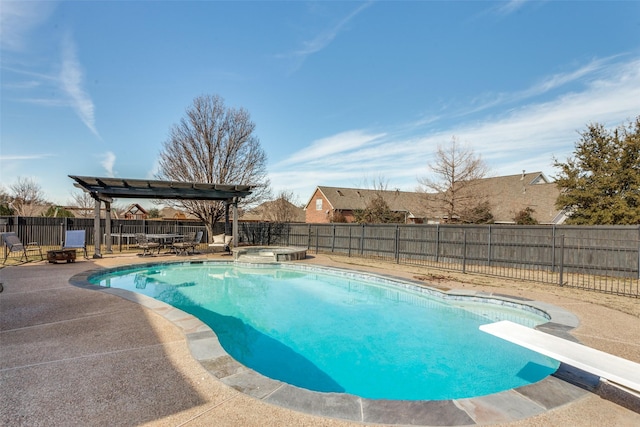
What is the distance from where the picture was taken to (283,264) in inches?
473

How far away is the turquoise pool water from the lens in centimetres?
414

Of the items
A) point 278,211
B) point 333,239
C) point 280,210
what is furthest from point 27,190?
point 333,239

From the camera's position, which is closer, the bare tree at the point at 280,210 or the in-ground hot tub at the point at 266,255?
the in-ground hot tub at the point at 266,255

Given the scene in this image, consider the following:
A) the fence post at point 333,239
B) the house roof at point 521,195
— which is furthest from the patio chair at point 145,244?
the house roof at point 521,195

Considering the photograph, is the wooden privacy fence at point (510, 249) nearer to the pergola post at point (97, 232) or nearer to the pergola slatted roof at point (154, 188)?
the pergola slatted roof at point (154, 188)

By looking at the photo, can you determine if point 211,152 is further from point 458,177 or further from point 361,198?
point 361,198

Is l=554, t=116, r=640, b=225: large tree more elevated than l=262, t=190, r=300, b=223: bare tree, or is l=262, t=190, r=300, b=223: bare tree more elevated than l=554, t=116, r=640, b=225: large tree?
l=554, t=116, r=640, b=225: large tree

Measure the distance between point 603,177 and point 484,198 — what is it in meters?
8.36

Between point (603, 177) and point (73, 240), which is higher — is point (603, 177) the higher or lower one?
the higher one

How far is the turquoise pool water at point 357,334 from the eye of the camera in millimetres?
4141

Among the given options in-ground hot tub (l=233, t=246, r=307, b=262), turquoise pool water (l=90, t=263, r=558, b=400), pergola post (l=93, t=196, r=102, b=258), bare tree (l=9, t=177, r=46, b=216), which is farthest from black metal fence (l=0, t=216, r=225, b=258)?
bare tree (l=9, t=177, r=46, b=216)

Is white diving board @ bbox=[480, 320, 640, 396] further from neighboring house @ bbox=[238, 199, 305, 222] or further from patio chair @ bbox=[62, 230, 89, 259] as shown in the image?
neighboring house @ bbox=[238, 199, 305, 222]

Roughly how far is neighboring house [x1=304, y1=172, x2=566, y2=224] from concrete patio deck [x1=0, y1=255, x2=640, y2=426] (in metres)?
16.6

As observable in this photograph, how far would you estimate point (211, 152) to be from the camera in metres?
20.3
